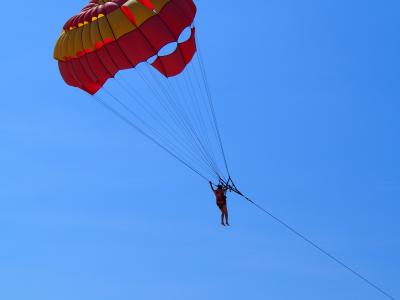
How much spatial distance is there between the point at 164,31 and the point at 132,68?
5.64 feet

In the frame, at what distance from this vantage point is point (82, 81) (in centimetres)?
4441

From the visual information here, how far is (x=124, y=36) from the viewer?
42.5 metres

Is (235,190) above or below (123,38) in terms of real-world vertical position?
below

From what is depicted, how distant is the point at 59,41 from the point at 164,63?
376 centimetres

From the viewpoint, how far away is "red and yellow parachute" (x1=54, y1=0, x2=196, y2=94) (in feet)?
139

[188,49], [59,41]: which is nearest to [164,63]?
[188,49]

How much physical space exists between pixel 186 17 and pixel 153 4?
125 centimetres

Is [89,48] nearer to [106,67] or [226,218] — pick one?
[106,67]

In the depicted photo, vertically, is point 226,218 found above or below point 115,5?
below

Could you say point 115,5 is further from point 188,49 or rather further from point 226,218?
point 226,218

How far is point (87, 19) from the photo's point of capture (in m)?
42.7

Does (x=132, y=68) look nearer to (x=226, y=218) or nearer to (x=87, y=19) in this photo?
(x=87, y=19)

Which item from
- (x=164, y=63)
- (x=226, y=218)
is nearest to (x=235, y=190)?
(x=226, y=218)

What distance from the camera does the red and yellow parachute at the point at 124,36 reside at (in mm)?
42344
